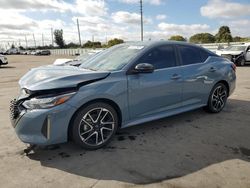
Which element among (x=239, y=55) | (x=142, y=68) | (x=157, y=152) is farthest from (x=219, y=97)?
(x=239, y=55)

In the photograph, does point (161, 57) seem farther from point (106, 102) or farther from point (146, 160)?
point (146, 160)

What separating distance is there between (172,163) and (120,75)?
4.91 feet

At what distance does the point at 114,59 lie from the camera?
4.53 m

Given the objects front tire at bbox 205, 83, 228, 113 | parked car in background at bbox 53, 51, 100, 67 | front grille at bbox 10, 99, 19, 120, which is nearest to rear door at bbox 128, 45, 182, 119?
front tire at bbox 205, 83, 228, 113

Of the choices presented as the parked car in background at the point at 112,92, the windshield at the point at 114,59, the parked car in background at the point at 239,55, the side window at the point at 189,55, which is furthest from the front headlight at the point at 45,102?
the parked car in background at the point at 239,55

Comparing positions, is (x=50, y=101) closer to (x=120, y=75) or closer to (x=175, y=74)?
(x=120, y=75)

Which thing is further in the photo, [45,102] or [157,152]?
[157,152]

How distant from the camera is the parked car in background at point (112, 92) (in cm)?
350

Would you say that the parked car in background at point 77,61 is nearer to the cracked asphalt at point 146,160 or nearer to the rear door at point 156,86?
the rear door at point 156,86

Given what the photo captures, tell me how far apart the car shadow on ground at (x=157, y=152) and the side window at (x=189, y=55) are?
1.20 metres

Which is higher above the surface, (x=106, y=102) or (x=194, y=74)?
(x=194, y=74)

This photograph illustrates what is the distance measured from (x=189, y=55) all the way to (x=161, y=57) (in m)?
0.79

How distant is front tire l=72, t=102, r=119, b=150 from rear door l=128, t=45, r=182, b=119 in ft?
1.32

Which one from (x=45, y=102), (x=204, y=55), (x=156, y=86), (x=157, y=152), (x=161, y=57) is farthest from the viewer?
(x=204, y=55)
